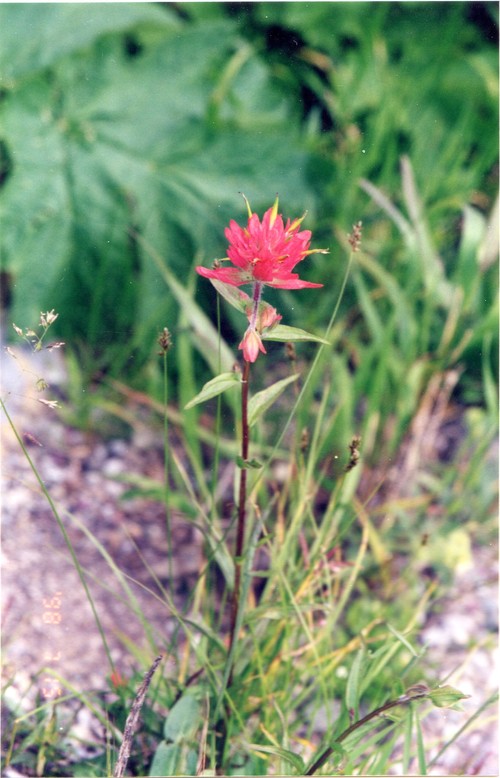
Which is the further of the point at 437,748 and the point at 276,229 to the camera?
the point at 437,748

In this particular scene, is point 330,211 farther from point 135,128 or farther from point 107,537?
point 107,537

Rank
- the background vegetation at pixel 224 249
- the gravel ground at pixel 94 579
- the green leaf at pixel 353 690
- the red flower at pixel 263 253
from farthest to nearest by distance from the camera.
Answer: the background vegetation at pixel 224 249 → the gravel ground at pixel 94 579 → the green leaf at pixel 353 690 → the red flower at pixel 263 253

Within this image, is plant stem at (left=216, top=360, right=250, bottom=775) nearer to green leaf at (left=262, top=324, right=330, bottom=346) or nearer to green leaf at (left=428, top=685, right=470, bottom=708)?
green leaf at (left=262, top=324, right=330, bottom=346)

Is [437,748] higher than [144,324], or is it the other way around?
[144,324]

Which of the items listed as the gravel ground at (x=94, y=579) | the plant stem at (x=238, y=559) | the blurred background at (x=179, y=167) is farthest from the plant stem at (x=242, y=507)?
the blurred background at (x=179, y=167)

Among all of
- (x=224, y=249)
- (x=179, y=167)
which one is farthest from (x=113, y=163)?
(x=224, y=249)

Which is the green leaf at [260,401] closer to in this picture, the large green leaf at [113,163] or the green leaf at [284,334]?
the green leaf at [284,334]

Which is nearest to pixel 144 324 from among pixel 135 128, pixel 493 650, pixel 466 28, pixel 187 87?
pixel 135 128
